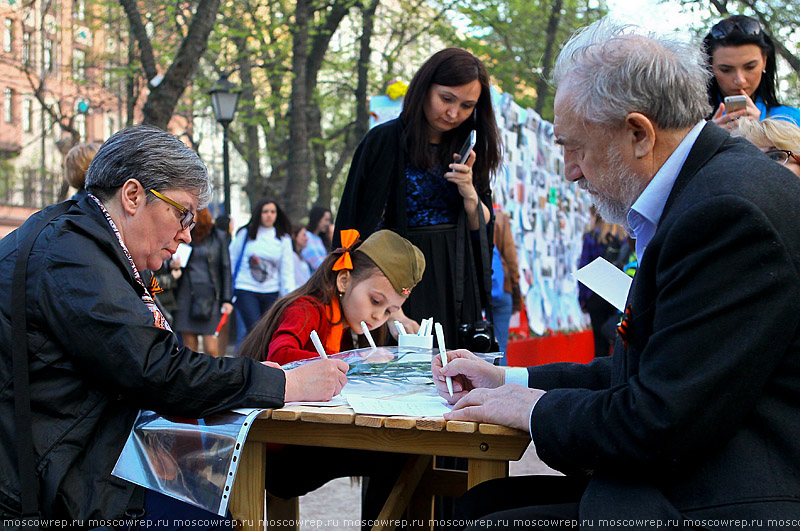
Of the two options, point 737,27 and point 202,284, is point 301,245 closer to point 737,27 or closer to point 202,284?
point 202,284

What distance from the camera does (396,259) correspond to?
2982mm

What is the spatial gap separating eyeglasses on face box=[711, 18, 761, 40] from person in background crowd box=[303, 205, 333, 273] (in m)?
7.07

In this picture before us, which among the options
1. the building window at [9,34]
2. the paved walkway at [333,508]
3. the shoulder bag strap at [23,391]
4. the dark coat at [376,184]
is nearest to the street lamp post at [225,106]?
the building window at [9,34]

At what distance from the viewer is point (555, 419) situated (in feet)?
5.16

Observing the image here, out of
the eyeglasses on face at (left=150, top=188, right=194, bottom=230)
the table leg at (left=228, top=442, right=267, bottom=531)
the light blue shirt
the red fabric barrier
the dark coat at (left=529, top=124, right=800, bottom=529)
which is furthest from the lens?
the red fabric barrier

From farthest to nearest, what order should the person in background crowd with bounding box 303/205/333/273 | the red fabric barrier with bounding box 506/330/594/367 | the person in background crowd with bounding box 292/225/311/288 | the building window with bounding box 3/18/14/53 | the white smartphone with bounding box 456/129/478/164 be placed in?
the building window with bounding box 3/18/14/53, the person in background crowd with bounding box 303/205/333/273, the person in background crowd with bounding box 292/225/311/288, the red fabric barrier with bounding box 506/330/594/367, the white smartphone with bounding box 456/129/478/164

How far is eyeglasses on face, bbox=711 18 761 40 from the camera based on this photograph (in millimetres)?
3420

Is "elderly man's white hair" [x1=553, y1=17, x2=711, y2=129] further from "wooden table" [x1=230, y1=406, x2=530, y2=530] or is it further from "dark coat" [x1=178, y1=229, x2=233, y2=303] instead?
"dark coat" [x1=178, y1=229, x2=233, y2=303]

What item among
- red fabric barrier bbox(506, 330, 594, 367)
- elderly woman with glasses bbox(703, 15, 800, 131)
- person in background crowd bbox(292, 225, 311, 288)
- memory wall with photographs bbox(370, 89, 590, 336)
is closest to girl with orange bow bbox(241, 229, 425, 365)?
elderly woman with glasses bbox(703, 15, 800, 131)

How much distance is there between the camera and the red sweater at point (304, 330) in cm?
253

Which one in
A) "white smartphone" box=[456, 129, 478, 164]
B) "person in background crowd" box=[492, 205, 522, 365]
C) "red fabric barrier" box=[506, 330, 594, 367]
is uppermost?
"white smartphone" box=[456, 129, 478, 164]

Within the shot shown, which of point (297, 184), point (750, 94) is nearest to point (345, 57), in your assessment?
point (297, 184)

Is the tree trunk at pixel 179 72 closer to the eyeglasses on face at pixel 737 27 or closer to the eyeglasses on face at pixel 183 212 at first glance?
the eyeglasses on face at pixel 737 27

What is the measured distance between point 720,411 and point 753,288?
214mm
